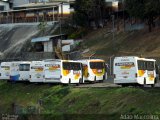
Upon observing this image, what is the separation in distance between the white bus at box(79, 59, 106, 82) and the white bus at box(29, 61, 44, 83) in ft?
13.0

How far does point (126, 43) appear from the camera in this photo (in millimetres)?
71000

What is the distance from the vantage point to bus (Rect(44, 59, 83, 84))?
50094mm

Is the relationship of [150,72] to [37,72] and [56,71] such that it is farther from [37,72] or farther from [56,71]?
[37,72]

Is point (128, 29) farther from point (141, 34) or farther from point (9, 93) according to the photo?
point (9, 93)

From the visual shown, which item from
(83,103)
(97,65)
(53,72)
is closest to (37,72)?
(53,72)

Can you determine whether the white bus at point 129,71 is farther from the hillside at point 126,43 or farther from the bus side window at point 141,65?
the hillside at point 126,43

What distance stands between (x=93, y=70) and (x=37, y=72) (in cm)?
543

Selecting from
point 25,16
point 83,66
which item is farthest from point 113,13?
point 83,66

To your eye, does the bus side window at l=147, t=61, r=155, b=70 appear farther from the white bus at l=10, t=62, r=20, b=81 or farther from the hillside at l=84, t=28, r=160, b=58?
the white bus at l=10, t=62, r=20, b=81

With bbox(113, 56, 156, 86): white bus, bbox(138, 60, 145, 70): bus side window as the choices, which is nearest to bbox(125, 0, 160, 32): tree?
bbox(138, 60, 145, 70): bus side window

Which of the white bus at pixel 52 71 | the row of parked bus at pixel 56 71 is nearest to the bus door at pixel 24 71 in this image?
the row of parked bus at pixel 56 71

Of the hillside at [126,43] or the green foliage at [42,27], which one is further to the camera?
the green foliage at [42,27]

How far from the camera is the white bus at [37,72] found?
53.2 metres

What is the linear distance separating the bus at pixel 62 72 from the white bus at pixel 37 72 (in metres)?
1.55
